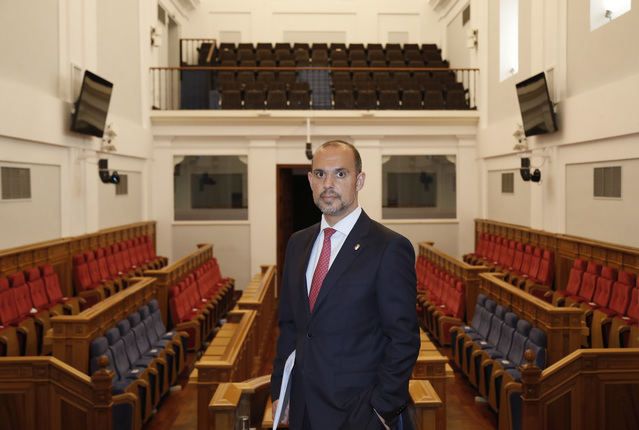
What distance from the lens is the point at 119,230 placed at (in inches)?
350

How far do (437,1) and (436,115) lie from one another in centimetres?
401

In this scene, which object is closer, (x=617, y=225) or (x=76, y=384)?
(x=76, y=384)

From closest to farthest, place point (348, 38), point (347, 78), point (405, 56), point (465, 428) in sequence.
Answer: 1. point (465, 428)
2. point (347, 78)
3. point (405, 56)
4. point (348, 38)

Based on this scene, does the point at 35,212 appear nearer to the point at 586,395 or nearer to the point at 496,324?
the point at 496,324

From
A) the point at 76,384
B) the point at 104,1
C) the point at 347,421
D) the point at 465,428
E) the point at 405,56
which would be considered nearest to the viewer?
the point at 347,421

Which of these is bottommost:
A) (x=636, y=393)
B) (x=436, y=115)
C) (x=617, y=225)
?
(x=636, y=393)

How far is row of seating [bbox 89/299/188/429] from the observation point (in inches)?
171

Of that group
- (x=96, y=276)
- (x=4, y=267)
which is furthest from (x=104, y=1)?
(x=4, y=267)

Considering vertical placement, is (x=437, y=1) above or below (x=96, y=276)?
above

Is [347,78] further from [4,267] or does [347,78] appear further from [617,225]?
[4,267]

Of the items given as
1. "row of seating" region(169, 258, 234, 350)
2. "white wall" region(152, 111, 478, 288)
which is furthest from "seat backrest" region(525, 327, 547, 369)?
"white wall" region(152, 111, 478, 288)

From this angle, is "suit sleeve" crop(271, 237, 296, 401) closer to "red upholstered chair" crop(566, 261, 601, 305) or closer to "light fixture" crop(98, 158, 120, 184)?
"red upholstered chair" crop(566, 261, 601, 305)

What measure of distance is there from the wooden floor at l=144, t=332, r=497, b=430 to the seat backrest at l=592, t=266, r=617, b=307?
167 centimetres

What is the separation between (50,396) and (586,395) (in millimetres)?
3367
